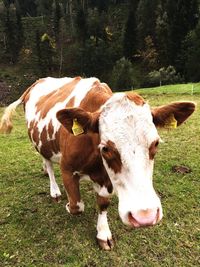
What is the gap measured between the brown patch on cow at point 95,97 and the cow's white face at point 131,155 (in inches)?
21.1

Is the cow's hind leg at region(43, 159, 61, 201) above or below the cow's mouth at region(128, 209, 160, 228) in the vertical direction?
below

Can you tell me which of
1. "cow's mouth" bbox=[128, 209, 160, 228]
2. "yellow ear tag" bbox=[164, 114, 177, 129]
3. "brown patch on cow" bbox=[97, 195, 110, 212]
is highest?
"yellow ear tag" bbox=[164, 114, 177, 129]

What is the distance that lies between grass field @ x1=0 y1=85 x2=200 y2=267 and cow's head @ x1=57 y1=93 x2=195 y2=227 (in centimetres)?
167

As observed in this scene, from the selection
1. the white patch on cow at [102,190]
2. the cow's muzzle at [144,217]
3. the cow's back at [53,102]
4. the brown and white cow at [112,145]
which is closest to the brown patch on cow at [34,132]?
the cow's back at [53,102]

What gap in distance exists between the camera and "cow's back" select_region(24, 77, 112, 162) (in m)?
5.04

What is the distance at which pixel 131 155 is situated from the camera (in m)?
3.84

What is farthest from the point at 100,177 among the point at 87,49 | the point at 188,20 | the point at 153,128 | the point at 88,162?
the point at 87,49

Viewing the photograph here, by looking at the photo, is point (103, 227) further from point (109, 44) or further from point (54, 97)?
point (109, 44)

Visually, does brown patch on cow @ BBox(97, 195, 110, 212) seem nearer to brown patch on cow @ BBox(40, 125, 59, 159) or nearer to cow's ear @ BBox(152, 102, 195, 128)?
brown patch on cow @ BBox(40, 125, 59, 159)

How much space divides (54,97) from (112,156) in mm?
2510

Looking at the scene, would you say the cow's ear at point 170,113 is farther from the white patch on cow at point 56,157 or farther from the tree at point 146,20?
the tree at point 146,20

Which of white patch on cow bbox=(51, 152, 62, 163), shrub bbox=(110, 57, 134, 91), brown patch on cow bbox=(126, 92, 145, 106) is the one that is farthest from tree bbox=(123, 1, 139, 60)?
brown patch on cow bbox=(126, 92, 145, 106)

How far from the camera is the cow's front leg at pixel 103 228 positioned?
545 cm

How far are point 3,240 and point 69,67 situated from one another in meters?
62.6
